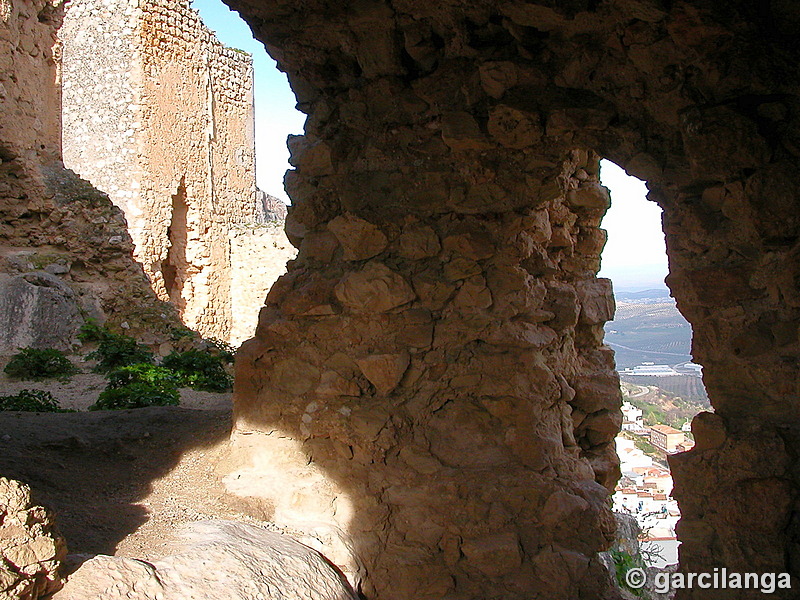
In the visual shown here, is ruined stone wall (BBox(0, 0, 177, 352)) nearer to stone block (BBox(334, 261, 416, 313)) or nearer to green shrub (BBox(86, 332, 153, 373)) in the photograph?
green shrub (BBox(86, 332, 153, 373))

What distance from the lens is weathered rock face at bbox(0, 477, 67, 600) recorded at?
190 cm

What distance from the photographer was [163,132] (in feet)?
43.7

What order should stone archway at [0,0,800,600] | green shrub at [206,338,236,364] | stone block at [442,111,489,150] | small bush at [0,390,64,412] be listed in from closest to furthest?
stone archway at [0,0,800,600], stone block at [442,111,489,150], small bush at [0,390,64,412], green shrub at [206,338,236,364]

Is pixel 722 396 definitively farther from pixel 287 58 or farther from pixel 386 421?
pixel 287 58

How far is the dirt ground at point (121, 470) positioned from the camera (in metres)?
2.85

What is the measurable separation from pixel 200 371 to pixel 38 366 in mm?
1657

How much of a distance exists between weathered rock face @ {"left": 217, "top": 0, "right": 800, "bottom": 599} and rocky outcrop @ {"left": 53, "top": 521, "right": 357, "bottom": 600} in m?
0.39

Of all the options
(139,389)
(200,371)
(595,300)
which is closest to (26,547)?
(595,300)

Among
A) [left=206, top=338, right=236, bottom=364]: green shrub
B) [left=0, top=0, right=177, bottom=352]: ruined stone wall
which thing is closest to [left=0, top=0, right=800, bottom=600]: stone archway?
[left=206, top=338, right=236, bottom=364]: green shrub

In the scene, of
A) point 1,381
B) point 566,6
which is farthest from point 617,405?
point 1,381

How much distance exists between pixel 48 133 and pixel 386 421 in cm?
772

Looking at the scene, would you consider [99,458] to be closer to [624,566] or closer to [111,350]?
[624,566]

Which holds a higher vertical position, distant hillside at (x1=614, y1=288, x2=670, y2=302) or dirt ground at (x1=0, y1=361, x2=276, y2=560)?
distant hillside at (x1=614, y1=288, x2=670, y2=302)

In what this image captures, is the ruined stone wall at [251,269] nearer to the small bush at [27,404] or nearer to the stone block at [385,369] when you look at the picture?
the small bush at [27,404]
